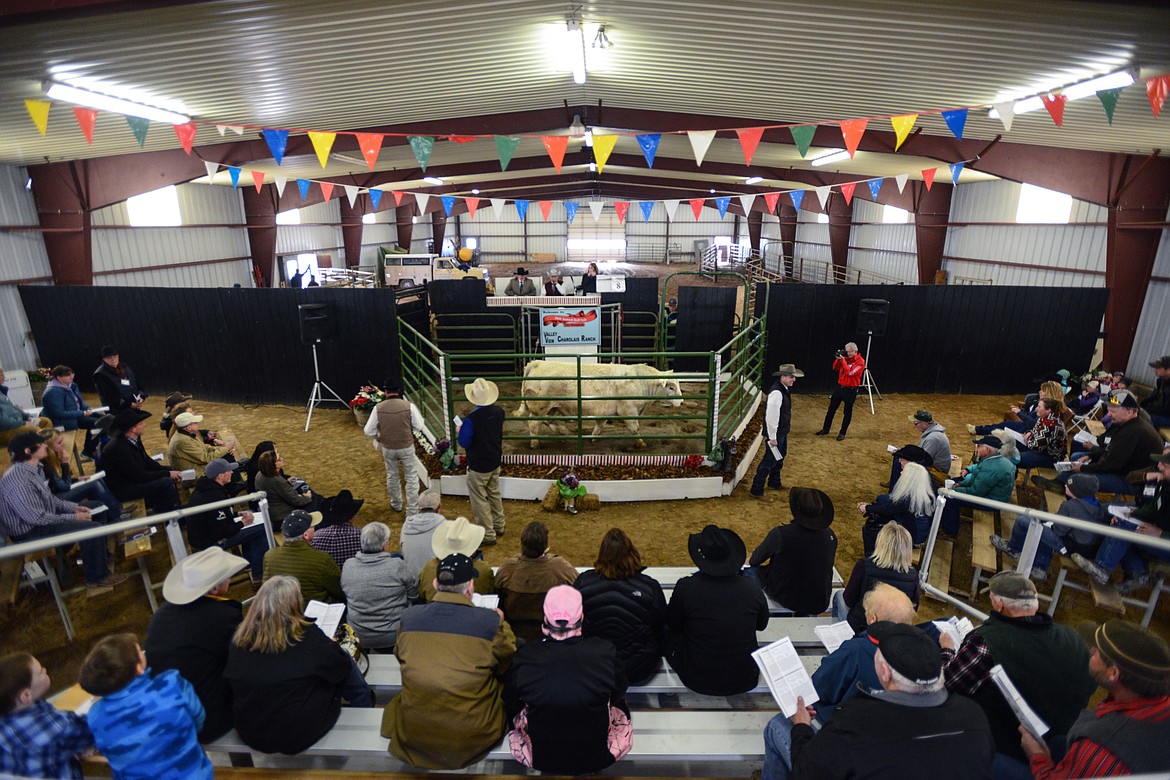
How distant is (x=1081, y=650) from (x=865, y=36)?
5.71 metres

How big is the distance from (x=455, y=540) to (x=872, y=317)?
9.33 m

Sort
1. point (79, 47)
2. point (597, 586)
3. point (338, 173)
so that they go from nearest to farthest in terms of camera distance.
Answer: point (597, 586) < point (79, 47) < point (338, 173)

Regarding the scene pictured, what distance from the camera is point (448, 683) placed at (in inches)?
105

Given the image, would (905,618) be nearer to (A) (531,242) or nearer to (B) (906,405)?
(B) (906,405)

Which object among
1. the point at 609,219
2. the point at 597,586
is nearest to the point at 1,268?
the point at 597,586

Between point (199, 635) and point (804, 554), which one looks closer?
point (199, 635)

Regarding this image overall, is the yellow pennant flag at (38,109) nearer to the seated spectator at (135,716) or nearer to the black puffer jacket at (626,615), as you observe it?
the seated spectator at (135,716)

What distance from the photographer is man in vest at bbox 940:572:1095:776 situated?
8.49ft

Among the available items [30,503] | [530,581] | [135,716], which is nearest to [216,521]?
[30,503]

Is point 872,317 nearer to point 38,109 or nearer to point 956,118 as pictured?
point 956,118

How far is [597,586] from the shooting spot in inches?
128

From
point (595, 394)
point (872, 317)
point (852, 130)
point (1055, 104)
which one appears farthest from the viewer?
point (872, 317)

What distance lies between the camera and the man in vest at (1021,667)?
2588 mm

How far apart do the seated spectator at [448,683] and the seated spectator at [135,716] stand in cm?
86
